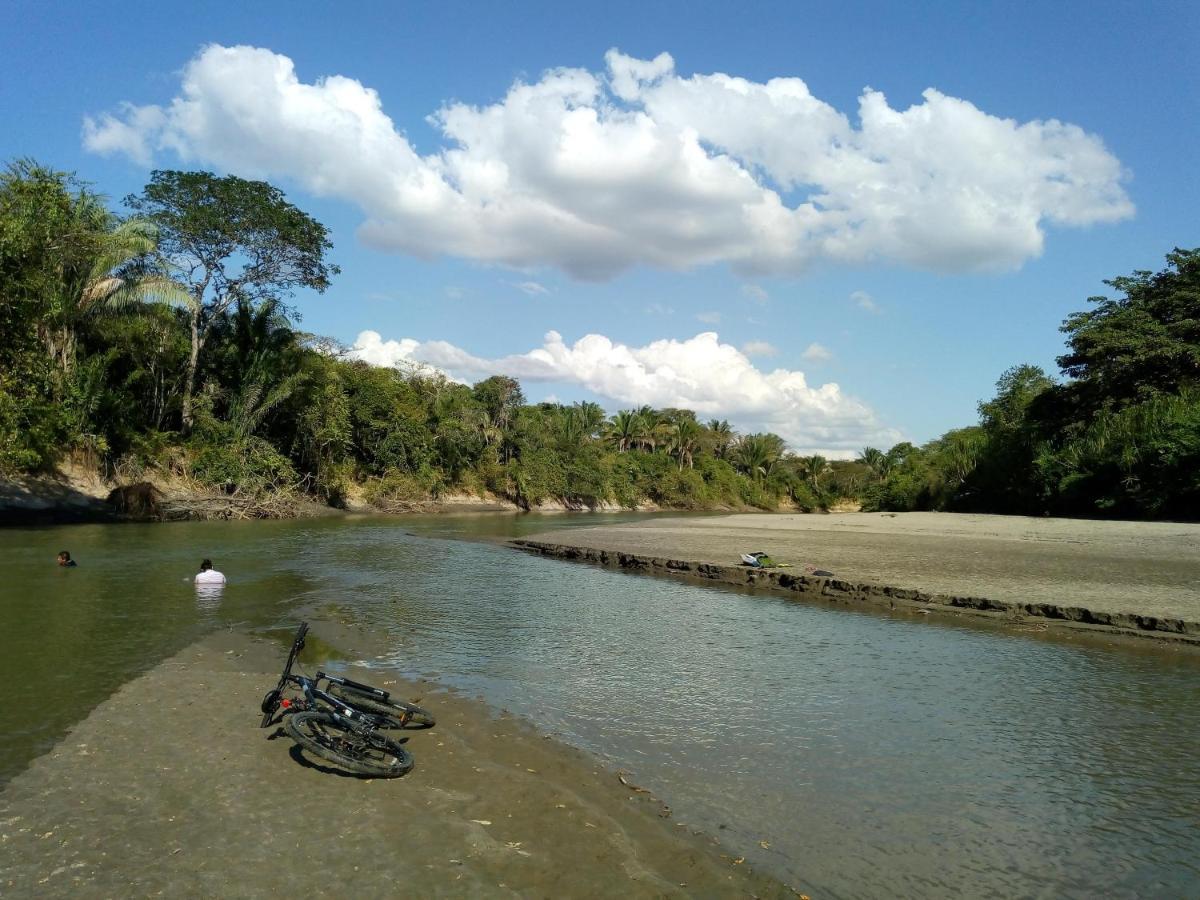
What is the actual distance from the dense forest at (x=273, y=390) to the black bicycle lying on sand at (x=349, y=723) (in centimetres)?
2584

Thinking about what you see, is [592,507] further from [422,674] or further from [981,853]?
[981,853]

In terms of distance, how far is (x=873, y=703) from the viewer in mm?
10797

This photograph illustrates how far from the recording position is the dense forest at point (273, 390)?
34.7 meters

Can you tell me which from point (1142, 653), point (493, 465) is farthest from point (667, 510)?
point (1142, 653)

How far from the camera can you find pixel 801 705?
34.8 ft

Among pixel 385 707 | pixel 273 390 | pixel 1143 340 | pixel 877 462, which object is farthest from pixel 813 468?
pixel 385 707

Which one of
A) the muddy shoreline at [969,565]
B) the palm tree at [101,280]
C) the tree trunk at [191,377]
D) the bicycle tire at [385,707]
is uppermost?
the palm tree at [101,280]

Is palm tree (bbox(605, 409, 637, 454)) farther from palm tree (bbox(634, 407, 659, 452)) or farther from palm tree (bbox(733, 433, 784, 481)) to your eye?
palm tree (bbox(733, 433, 784, 481))

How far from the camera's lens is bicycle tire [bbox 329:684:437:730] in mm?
8359

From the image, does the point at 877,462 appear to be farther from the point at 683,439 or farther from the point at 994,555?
the point at 994,555

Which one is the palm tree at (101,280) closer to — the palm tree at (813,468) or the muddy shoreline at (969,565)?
the muddy shoreline at (969,565)

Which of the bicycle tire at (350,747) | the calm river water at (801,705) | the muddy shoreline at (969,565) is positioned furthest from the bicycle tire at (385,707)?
the muddy shoreline at (969,565)

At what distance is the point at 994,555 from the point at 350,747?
2586cm

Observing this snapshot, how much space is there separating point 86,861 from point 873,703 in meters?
9.65
